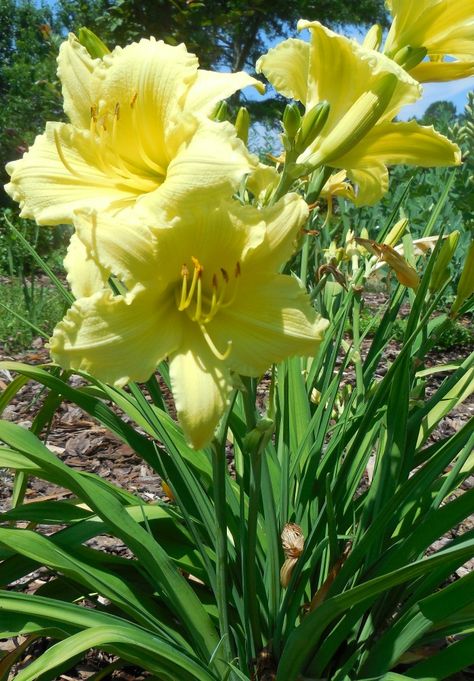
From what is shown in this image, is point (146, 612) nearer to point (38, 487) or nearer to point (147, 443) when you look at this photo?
point (147, 443)

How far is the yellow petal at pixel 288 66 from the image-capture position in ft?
2.86

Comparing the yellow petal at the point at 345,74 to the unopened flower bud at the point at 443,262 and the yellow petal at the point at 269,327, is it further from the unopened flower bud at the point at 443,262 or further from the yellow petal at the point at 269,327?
the unopened flower bud at the point at 443,262

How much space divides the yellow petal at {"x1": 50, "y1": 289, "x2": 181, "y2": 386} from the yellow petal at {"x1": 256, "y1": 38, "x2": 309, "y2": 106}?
40cm

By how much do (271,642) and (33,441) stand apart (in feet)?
1.90

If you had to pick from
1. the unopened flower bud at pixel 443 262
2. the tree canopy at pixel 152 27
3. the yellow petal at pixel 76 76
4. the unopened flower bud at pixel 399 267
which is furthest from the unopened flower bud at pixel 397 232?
the tree canopy at pixel 152 27

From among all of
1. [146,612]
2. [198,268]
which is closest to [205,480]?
[146,612]

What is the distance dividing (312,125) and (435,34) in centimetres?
28

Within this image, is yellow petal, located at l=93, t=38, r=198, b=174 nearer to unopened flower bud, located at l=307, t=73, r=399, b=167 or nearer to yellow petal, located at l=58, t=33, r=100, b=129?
yellow petal, located at l=58, t=33, r=100, b=129

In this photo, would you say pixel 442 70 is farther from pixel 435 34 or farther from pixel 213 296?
pixel 213 296

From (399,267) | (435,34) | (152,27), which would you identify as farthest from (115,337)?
(152,27)

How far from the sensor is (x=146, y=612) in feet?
3.50

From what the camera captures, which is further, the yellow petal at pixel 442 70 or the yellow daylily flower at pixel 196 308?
the yellow petal at pixel 442 70

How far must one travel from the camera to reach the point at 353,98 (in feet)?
2.76

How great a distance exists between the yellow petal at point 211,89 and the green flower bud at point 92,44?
0.19m
